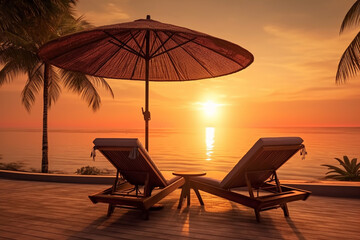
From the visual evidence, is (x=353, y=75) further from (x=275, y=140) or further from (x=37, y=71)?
(x=37, y=71)

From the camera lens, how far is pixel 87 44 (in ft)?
15.8

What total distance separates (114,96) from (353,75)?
A: 840cm

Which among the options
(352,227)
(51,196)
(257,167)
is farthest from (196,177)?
(51,196)

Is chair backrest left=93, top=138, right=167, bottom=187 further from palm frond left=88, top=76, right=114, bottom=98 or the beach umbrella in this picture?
palm frond left=88, top=76, right=114, bottom=98

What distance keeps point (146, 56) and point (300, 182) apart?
3433mm

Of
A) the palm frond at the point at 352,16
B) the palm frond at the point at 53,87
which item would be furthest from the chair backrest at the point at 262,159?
the palm frond at the point at 53,87

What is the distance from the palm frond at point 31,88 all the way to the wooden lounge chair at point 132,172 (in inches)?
396

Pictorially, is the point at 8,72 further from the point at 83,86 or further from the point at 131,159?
the point at 131,159

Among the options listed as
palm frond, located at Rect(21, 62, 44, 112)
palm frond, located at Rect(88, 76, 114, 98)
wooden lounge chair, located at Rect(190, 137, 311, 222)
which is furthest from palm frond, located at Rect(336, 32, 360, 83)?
palm frond, located at Rect(21, 62, 44, 112)

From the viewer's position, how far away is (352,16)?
8.59 meters

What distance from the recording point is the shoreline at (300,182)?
5.00 meters

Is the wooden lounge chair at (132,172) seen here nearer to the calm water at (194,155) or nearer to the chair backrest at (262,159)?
the chair backrest at (262,159)

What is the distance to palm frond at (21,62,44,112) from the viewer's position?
495 inches

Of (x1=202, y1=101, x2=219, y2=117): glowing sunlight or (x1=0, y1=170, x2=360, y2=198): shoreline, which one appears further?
(x1=202, y1=101, x2=219, y2=117): glowing sunlight
